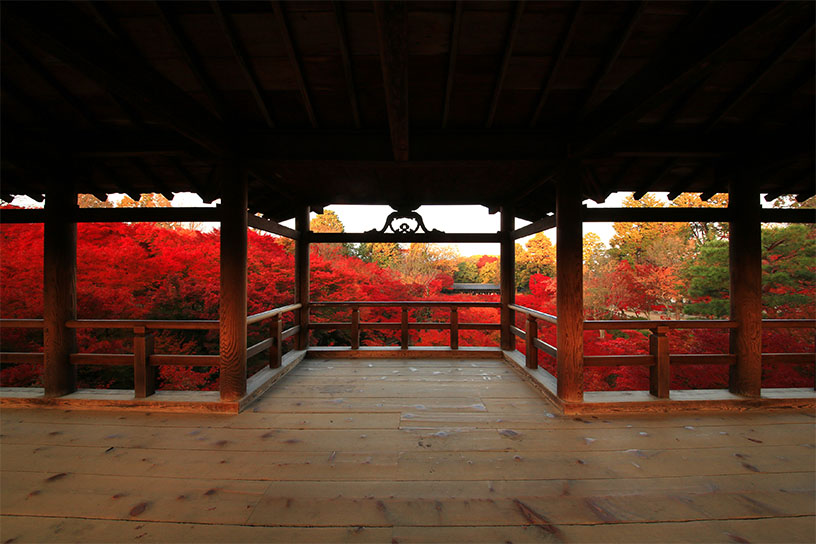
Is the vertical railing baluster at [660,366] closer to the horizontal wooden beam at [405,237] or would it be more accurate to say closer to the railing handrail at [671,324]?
the railing handrail at [671,324]

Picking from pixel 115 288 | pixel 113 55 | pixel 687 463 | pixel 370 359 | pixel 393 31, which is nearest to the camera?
pixel 393 31

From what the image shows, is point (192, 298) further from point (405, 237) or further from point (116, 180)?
point (405, 237)

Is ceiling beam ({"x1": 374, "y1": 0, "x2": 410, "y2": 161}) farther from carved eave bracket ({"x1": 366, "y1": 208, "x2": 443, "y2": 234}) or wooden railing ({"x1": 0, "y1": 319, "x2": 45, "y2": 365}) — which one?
wooden railing ({"x1": 0, "y1": 319, "x2": 45, "y2": 365})

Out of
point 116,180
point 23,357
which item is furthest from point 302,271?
point 23,357

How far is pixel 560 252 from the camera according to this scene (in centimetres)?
332

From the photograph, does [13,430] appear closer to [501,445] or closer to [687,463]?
[501,445]

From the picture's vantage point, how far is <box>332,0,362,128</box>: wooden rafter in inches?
78.6

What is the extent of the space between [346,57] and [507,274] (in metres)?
4.24

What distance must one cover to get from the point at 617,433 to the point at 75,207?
6187 mm

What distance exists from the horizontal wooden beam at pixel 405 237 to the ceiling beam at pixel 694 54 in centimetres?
→ 276

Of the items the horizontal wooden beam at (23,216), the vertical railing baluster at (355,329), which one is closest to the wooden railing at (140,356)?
the horizontal wooden beam at (23,216)

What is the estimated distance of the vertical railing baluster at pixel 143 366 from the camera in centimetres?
328

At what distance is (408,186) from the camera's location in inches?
174

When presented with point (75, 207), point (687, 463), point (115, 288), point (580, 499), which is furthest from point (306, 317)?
point (687, 463)
